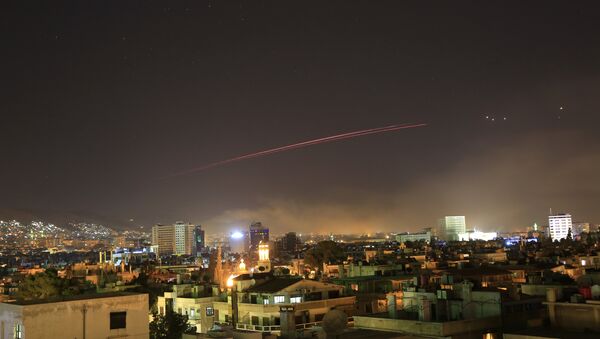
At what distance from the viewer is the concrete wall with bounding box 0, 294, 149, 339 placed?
18500mm

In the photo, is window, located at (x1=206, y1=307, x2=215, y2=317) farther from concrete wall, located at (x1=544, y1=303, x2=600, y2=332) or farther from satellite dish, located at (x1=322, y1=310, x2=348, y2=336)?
concrete wall, located at (x1=544, y1=303, x2=600, y2=332)

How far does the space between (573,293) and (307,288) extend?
17.5 metres

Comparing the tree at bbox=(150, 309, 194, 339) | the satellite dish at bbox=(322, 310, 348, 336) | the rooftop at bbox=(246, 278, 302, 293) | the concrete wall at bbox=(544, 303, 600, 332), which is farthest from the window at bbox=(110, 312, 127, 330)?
the rooftop at bbox=(246, 278, 302, 293)

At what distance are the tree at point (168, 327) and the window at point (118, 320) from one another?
1319 centimetres

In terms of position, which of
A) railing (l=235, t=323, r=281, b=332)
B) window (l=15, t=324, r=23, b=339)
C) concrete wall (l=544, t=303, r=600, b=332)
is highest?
window (l=15, t=324, r=23, b=339)

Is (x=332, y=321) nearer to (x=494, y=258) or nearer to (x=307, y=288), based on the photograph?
(x=307, y=288)

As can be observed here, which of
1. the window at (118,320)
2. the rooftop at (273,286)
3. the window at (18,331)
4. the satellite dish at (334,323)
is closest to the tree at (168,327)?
the rooftop at (273,286)

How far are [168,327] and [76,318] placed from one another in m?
15.7

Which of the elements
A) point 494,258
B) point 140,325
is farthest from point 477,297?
point 494,258

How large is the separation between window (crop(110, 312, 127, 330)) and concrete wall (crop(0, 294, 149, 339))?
10cm

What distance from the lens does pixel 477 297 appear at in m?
24.7

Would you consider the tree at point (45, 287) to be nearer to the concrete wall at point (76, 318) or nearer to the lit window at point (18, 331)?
the concrete wall at point (76, 318)

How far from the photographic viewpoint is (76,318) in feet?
62.8

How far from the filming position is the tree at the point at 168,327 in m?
33.2
